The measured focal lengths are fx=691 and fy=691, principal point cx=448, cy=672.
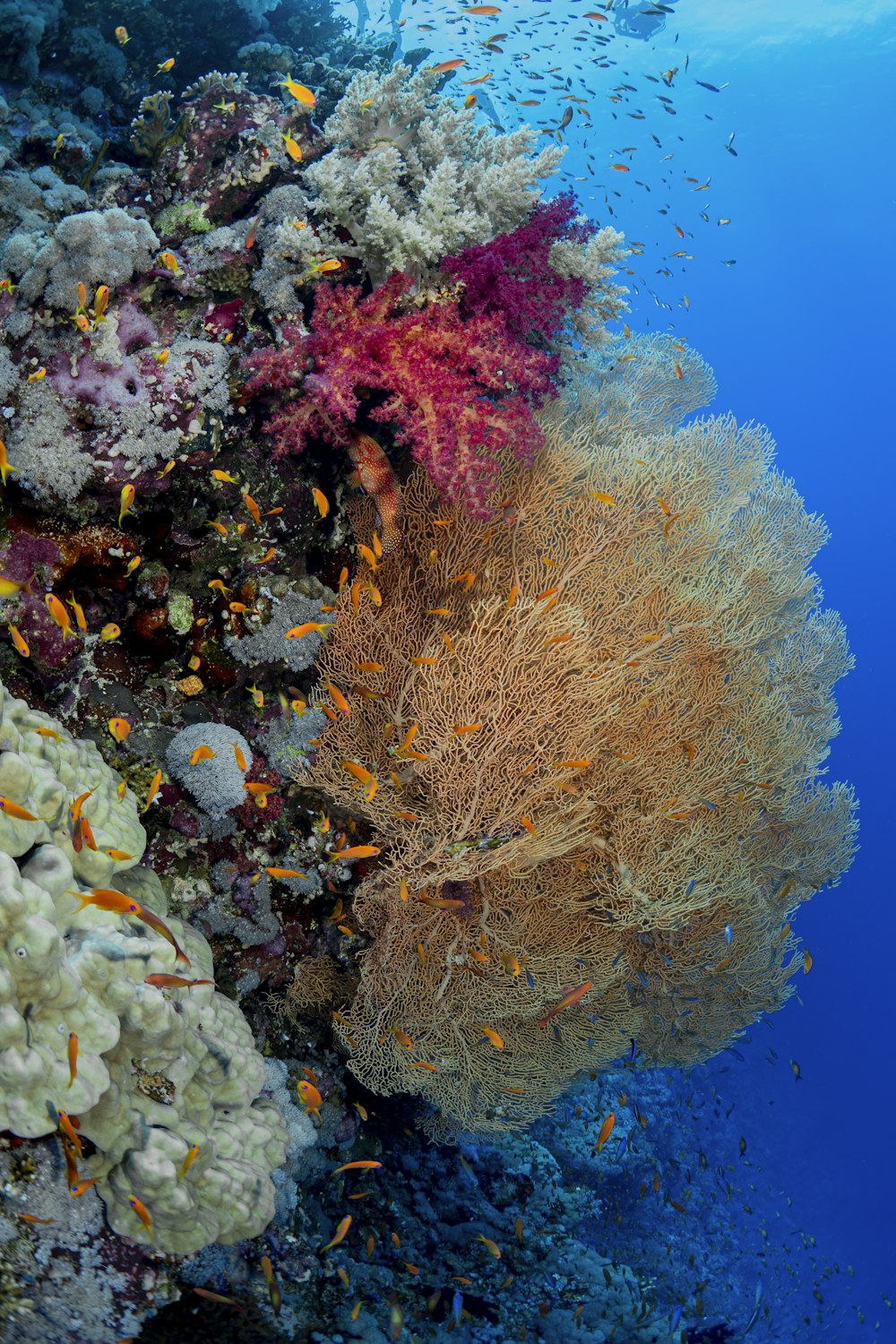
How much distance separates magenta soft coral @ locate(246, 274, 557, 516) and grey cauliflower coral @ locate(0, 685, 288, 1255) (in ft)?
6.96

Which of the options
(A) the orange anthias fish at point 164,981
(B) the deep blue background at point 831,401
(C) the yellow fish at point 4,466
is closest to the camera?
(A) the orange anthias fish at point 164,981

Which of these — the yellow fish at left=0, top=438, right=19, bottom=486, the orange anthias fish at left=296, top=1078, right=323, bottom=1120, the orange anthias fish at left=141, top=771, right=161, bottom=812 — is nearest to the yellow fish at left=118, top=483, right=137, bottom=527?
the yellow fish at left=0, top=438, right=19, bottom=486

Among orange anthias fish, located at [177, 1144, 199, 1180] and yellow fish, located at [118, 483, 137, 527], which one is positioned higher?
yellow fish, located at [118, 483, 137, 527]

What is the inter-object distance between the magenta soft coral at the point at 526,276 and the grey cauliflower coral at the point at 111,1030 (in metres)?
3.39

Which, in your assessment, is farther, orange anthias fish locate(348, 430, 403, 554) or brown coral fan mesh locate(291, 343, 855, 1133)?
orange anthias fish locate(348, 430, 403, 554)

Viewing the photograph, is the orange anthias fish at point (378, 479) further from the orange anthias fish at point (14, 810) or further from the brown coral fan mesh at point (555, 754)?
the orange anthias fish at point (14, 810)

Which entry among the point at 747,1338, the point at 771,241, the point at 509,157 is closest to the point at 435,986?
the point at 509,157

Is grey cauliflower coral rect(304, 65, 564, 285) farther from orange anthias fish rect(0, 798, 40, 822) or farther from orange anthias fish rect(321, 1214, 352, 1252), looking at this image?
orange anthias fish rect(321, 1214, 352, 1252)

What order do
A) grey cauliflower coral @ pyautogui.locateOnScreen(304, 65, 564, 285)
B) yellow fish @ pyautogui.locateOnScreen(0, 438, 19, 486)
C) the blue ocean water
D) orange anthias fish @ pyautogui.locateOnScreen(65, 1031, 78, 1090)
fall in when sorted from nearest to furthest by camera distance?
orange anthias fish @ pyautogui.locateOnScreen(65, 1031, 78, 1090) < yellow fish @ pyautogui.locateOnScreen(0, 438, 19, 486) < grey cauliflower coral @ pyautogui.locateOnScreen(304, 65, 564, 285) < the blue ocean water

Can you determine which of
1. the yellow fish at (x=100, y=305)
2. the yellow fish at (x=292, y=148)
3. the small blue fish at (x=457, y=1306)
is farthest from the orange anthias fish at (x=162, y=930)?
the yellow fish at (x=292, y=148)

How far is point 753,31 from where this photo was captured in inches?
1465

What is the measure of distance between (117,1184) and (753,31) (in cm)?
5329

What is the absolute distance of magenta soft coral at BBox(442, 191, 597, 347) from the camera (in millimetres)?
4121

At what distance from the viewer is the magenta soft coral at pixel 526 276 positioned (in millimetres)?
4121
